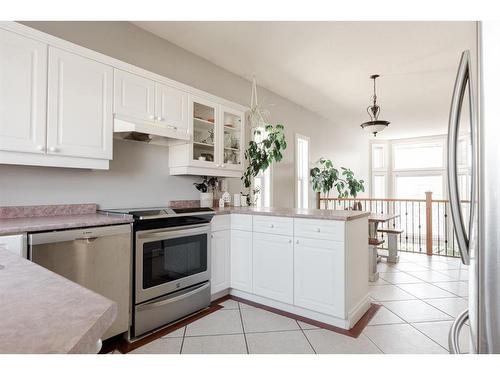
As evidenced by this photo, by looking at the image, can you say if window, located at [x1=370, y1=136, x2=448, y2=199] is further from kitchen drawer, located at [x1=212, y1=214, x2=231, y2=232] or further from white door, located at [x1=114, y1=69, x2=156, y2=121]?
white door, located at [x1=114, y1=69, x2=156, y2=121]

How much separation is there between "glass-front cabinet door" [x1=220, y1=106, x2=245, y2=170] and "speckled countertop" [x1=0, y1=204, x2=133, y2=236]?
1552mm

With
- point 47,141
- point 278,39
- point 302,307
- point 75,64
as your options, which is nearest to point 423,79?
point 278,39

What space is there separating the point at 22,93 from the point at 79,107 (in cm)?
35

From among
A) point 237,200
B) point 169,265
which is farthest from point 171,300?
point 237,200

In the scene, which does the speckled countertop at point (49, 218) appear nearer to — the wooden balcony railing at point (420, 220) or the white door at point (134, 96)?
the white door at point (134, 96)

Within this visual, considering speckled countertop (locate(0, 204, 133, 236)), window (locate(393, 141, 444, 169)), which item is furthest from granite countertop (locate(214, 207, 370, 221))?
window (locate(393, 141, 444, 169))

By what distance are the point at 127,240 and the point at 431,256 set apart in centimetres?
523

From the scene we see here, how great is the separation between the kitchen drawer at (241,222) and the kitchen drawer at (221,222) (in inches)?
1.8

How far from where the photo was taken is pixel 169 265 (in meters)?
2.43

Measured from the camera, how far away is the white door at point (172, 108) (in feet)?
8.79

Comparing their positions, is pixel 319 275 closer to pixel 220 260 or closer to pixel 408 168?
pixel 220 260

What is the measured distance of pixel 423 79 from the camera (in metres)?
4.17

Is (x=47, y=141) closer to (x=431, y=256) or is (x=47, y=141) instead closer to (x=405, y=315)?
(x=405, y=315)

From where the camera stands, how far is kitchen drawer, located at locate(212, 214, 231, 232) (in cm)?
287
